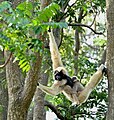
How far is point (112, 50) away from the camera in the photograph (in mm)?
4629

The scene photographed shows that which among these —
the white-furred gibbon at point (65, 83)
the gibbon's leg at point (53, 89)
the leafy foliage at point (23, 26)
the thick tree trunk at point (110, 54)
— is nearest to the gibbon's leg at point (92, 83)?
the white-furred gibbon at point (65, 83)

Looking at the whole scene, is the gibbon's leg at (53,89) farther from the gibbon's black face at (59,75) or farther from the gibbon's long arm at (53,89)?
the gibbon's black face at (59,75)

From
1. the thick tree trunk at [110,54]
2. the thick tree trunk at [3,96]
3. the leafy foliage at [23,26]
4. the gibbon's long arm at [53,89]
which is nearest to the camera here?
the leafy foliage at [23,26]

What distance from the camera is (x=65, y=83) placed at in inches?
241

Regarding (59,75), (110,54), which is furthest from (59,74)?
(110,54)

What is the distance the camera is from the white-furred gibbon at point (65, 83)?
19.0ft

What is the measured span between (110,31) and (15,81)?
5.07 ft

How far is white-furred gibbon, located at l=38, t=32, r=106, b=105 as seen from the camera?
5.78m

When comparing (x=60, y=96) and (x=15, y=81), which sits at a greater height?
(x=15, y=81)

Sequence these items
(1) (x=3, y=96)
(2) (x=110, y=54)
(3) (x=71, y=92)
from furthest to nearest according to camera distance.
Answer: (1) (x=3, y=96) → (3) (x=71, y=92) → (2) (x=110, y=54)

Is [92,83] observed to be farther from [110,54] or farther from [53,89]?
[110,54]

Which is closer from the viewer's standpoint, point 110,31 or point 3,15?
point 3,15

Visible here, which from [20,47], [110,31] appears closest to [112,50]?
[110,31]

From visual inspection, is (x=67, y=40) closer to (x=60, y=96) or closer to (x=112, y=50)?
(x=60, y=96)
